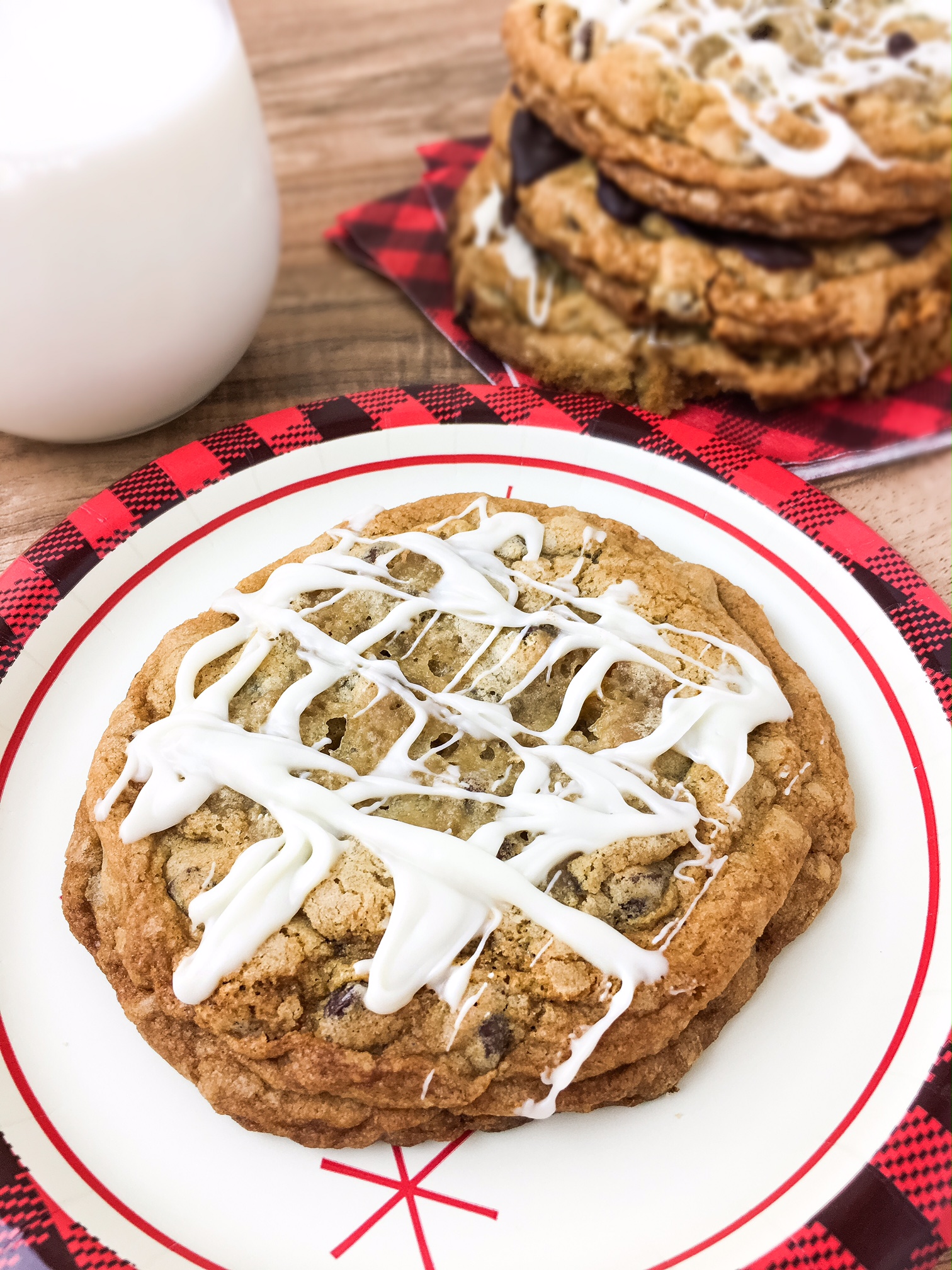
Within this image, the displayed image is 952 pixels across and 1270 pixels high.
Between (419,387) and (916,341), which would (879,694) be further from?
(419,387)

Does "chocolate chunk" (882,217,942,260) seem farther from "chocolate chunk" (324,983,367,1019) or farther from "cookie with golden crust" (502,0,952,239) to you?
"chocolate chunk" (324,983,367,1019)

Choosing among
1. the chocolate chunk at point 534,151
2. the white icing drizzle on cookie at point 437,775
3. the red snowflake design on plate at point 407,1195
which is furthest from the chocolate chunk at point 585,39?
the red snowflake design on plate at point 407,1195

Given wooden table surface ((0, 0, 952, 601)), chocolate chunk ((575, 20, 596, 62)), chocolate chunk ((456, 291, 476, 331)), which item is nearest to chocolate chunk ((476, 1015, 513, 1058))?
wooden table surface ((0, 0, 952, 601))

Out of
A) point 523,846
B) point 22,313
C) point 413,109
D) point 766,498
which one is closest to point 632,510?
point 766,498

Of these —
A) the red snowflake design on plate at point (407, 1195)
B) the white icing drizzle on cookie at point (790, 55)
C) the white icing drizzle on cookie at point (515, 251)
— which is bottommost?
the red snowflake design on plate at point (407, 1195)

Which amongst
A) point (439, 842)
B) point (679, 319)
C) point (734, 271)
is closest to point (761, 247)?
point (734, 271)

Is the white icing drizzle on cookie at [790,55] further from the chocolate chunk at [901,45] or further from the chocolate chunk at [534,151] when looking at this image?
the chocolate chunk at [534,151]
